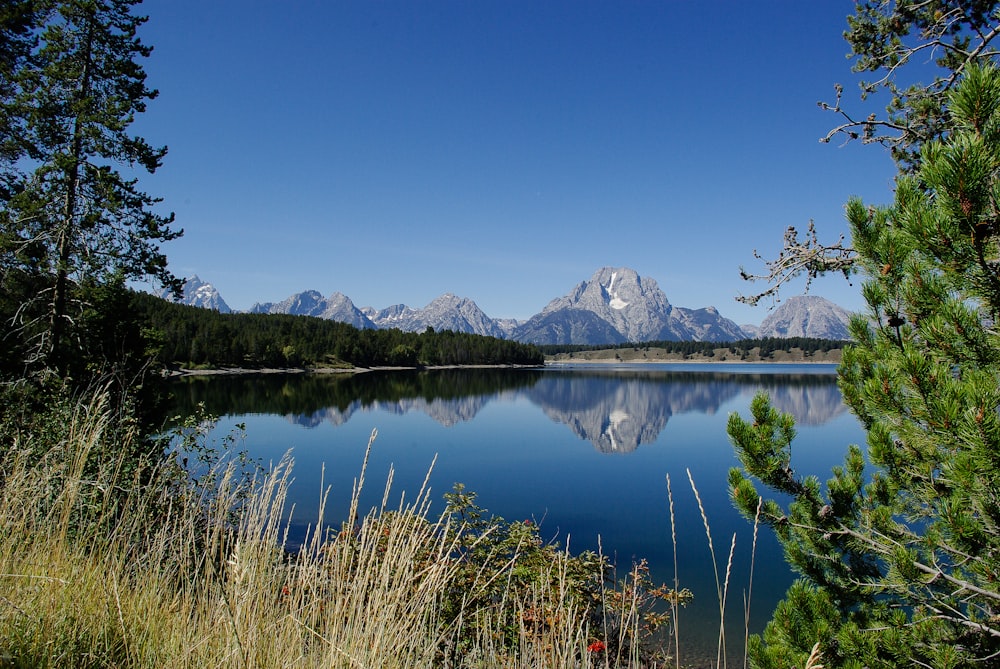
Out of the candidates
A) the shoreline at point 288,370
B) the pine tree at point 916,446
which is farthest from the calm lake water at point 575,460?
the shoreline at point 288,370

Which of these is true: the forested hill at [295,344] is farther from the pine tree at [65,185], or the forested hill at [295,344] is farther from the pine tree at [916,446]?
the pine tree at [916,446]

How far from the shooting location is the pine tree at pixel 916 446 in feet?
9.48

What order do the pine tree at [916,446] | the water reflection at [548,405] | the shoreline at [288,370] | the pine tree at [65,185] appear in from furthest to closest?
the shoreline at [288,370]
the water reflection at [548,405]
the pine tree at [65,185]
the pine tree at [916,446]

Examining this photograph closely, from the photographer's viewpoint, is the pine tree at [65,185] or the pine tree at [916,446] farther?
the pine tree at [65,185]

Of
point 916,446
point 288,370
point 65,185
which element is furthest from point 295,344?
point 916,446

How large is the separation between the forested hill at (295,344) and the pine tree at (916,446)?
87.4 metres

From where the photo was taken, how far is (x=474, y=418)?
51.4 meters

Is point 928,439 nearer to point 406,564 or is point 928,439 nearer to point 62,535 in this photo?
point 406,564

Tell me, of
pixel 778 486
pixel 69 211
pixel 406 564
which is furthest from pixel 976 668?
pixel 69 211

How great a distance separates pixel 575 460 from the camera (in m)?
31.0

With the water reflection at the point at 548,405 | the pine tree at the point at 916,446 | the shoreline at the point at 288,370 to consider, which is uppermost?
the pine tree at the point at 916,446

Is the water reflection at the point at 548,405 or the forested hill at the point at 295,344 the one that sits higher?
the forested hill at the point at 295,344

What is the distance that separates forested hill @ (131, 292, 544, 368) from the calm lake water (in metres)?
43.0

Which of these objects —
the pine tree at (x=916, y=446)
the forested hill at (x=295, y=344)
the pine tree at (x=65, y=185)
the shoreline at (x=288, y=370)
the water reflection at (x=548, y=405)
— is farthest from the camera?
the forested hill at (x=295, y=344)
